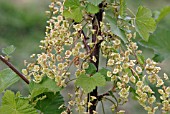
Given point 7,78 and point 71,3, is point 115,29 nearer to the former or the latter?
point 71,3

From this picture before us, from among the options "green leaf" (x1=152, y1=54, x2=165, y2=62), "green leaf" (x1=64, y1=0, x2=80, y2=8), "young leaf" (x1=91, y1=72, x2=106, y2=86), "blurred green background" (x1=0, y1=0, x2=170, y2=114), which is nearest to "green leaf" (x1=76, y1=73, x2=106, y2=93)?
"young leaf" (x1=91, y1=72, x2=106, y2=86)

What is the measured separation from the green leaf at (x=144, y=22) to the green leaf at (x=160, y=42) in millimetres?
214

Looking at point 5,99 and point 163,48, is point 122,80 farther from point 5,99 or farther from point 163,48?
point 163,48

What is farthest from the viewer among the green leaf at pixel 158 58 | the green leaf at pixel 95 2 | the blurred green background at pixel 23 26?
the blurred green background at pixel 23 26

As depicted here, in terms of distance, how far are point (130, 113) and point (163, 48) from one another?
5.01 feet

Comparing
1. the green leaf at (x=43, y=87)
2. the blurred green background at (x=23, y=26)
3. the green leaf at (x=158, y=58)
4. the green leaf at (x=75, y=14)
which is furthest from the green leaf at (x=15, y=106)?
the blurred green background at (x=23, y=26)

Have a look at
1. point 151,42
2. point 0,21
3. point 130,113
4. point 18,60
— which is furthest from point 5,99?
point 0,21

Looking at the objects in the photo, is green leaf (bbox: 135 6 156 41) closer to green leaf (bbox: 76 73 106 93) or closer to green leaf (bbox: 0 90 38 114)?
green leaf (bbox: 76 73 106 93)

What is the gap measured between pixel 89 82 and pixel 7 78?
149 mm

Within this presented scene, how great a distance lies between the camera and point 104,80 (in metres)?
0.65

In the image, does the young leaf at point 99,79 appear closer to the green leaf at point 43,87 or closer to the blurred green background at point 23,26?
the green leaf at point 43,87

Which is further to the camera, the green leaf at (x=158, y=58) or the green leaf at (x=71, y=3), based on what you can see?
the green leaf at (x=158, y=58)

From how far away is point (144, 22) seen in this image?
67cm

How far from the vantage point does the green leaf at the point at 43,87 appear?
65cm
